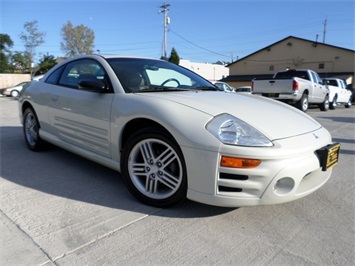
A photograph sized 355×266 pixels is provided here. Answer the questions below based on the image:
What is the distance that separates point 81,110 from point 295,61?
3650 cm

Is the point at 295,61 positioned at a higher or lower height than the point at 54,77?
higher

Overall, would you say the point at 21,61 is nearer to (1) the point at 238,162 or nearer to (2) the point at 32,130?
(2) the point at 32,130

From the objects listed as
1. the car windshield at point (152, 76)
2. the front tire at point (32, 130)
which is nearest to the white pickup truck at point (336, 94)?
the car windshield at point (152, 76)

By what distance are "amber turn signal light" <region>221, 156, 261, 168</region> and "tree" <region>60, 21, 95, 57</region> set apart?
48949mm

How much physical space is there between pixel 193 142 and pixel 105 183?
1.37m

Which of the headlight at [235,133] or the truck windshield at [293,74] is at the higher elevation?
the truck windshield at [293,74]

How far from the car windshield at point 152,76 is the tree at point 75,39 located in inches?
1858

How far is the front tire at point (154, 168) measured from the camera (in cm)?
244

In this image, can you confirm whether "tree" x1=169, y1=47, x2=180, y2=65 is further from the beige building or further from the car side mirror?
the car side mirror

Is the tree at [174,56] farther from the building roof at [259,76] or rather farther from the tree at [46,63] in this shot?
the tree at [46,63]

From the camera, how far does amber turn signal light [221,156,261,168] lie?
2.13 m

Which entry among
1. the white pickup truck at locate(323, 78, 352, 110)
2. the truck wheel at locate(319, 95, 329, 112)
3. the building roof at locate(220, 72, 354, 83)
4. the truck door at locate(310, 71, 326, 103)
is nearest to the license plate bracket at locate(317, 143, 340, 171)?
the truck door at locate(310, 71, 326, 103)

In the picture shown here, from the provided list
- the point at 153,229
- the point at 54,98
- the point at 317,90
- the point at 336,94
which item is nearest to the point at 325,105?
the point at 317,90

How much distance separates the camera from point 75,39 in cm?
4728
